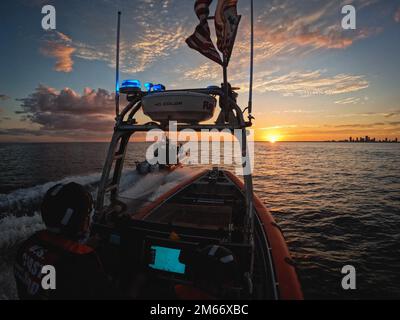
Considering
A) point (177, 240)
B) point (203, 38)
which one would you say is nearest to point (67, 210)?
point (177, 240)

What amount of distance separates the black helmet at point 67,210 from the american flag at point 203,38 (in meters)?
2.49

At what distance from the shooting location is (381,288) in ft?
18.0

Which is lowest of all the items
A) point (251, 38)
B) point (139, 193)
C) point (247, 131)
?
point (139, 193)

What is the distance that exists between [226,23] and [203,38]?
37 cm

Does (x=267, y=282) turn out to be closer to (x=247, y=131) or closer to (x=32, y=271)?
(x=247, y=131)

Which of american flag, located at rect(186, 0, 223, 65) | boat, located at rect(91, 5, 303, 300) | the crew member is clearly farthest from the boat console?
american flag, located at rect(186, 0, 223, 65)

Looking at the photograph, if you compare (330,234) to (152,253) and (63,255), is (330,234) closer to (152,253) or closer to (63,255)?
(152,253)

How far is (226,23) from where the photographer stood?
3.07 meters

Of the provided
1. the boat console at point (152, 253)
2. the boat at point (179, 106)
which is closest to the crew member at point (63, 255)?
the boat console at point (152, 253)

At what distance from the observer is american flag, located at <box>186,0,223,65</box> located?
3193mm

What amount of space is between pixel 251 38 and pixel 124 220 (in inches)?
130

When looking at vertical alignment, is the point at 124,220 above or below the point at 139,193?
above

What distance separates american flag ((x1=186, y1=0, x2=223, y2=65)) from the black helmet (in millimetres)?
2495
